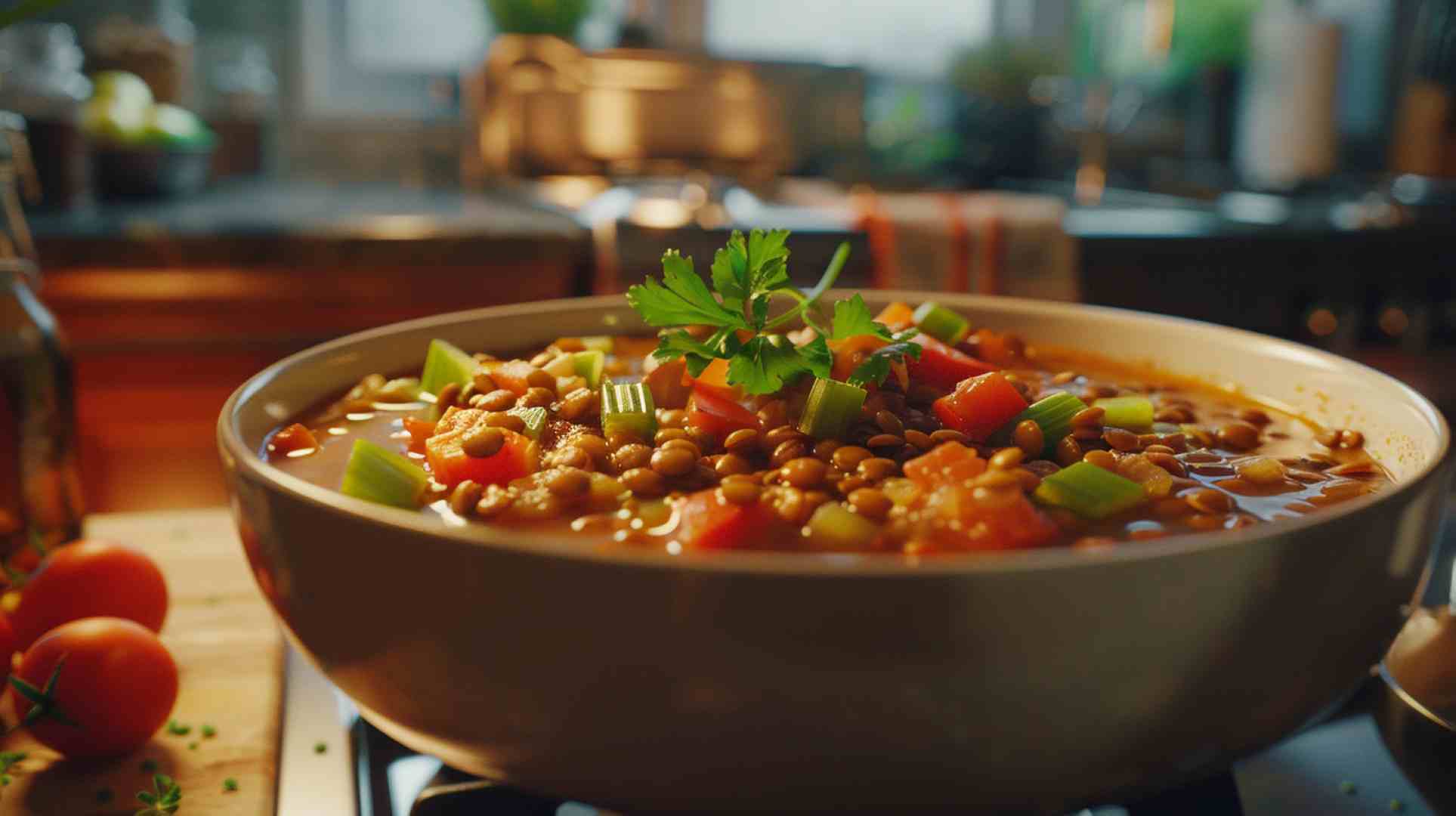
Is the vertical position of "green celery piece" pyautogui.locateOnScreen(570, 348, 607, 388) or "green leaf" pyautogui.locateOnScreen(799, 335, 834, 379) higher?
"green leaf" pyautogui.locateOnScreen(799, 335, 834, 379)

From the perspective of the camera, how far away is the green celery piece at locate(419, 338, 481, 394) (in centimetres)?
97

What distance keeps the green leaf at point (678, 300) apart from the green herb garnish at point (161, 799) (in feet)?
1.40

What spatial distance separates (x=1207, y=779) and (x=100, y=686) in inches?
26.9

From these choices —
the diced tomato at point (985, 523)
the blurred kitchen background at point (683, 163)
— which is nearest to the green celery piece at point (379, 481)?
the diced tomato at point (985, 523)

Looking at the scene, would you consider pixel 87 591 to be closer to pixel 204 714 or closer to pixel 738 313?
pixel 204 714

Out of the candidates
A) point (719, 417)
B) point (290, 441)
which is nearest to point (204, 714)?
point (290, 441)

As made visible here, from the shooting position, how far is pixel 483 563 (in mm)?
486

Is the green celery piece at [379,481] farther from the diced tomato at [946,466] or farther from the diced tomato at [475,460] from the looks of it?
the diced tomato at [946,466]

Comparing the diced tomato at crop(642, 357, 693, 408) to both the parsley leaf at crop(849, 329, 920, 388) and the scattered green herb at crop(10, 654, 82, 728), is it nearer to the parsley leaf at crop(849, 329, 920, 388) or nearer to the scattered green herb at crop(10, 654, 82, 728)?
the parsley leaf at crop(849, 329, 920, 388)

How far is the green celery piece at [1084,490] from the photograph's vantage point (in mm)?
723

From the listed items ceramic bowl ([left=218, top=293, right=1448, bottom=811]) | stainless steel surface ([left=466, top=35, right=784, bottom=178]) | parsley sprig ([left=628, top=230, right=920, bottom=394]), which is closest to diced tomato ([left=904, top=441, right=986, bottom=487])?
parsley sprig ([left=628, top=230, right=920, bottom=394])

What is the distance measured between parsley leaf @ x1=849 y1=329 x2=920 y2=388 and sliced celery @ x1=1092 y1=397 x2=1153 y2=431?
150mm

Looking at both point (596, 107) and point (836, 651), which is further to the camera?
point (596, 107)

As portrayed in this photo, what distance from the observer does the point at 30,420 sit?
1.27 meters
